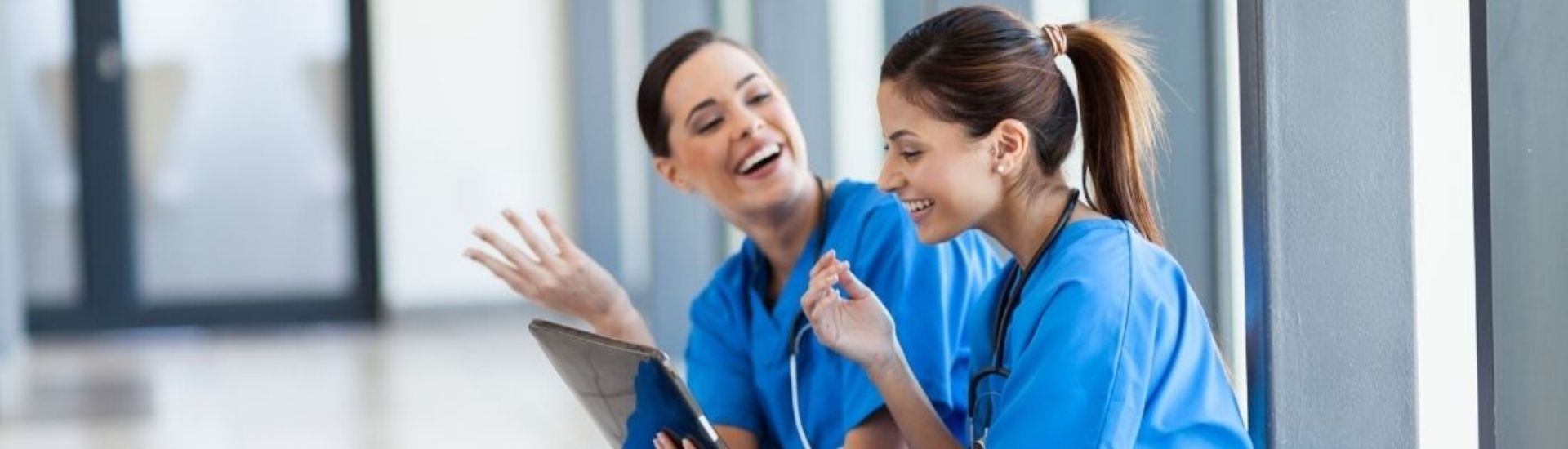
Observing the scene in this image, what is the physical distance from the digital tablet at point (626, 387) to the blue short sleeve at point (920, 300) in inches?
10.2

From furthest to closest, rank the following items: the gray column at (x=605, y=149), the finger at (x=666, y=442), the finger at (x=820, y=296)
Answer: the gray column at (x=605, y=149) < the finger at (x=666, y=442) < the finger at (x=820, y=296)

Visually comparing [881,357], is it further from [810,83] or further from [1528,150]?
[810,83]

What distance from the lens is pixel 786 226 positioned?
249 centimetres

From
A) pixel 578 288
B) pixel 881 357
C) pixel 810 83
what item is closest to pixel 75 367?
pixel 810 83

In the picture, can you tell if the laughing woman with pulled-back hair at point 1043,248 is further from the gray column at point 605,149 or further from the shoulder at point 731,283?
the gray column at point 605,149

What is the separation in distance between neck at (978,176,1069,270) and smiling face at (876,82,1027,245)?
0.04 ft

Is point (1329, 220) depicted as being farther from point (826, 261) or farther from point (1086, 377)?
point (826, 261)

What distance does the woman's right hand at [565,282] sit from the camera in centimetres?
259

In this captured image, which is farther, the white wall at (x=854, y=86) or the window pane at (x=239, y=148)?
the window pane at (x=239, y=148)

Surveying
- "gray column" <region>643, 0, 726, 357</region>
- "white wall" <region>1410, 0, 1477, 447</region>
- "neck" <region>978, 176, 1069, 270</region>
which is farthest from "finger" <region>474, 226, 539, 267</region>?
"gray column" <region>643, 0, 726, 357</region>

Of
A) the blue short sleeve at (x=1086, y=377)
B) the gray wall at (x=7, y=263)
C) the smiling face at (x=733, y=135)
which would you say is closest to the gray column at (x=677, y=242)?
the gray wall at (x=7, y=263)

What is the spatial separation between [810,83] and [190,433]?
6.13 feet

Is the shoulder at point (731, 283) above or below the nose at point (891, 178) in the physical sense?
below

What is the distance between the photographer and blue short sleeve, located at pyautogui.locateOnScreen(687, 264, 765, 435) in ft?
8.33
